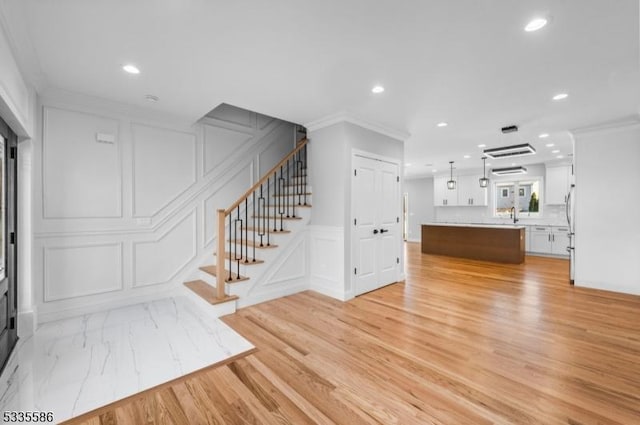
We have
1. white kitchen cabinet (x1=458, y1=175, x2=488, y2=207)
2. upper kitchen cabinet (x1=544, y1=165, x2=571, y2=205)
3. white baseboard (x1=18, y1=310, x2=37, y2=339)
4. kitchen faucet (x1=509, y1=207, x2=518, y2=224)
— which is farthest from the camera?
white kitchen cabinet (x1=458, y1=175, x2=488, y2=207)

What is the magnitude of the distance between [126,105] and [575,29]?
189 inches

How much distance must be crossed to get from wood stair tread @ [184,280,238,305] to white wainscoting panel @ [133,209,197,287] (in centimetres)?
34

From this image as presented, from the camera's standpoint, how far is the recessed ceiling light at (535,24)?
2016 mm

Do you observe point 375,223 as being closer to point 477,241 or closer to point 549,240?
point 477,241

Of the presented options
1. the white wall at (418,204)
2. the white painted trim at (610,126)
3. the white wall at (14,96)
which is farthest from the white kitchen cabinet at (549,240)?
the white wall at (14,96)

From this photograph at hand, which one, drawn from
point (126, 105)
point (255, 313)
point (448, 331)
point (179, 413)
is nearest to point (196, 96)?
point (126, 105)

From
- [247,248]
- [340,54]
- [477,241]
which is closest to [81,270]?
[247,248]

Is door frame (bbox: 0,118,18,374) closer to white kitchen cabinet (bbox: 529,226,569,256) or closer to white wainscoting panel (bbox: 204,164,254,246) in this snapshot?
white wainscoting panel (bbox: 204,164,254,246)

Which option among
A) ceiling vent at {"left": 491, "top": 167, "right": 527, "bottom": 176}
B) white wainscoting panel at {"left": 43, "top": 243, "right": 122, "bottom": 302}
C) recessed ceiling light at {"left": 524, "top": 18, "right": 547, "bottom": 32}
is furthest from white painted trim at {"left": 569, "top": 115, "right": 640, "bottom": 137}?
white wainscoting panel at {"left": 43, "top": 243, "right": 122, "bottom": 302}

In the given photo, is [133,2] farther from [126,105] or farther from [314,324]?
[314,324]

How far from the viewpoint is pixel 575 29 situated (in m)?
2.11

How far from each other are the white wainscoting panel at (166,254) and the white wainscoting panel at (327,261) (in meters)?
1.87

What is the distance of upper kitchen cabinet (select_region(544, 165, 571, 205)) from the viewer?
7516 mm

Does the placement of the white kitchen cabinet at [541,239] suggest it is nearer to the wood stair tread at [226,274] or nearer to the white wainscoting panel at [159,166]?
the wood stair tread at [226,274]
